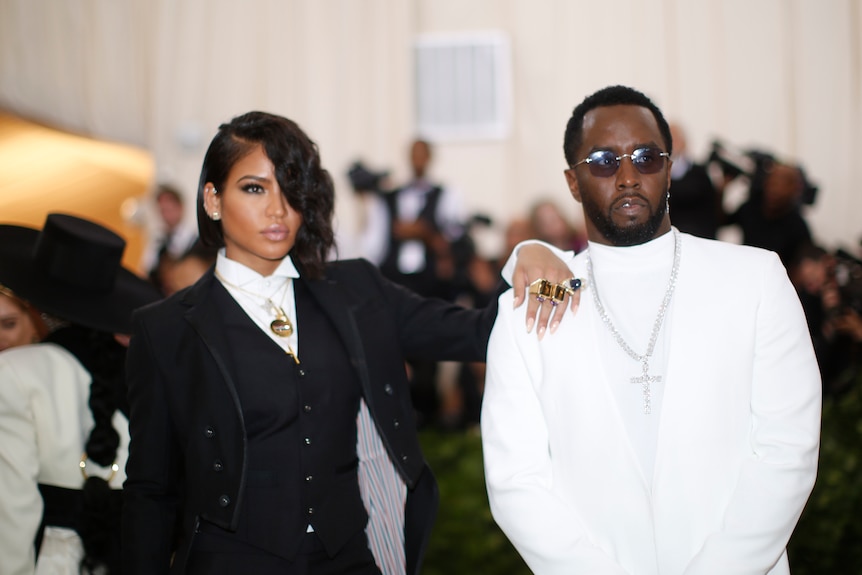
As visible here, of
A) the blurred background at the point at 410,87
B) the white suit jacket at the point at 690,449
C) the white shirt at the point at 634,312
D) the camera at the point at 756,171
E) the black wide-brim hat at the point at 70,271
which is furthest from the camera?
the blurred background at the point at 410,87

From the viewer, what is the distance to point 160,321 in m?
2.43

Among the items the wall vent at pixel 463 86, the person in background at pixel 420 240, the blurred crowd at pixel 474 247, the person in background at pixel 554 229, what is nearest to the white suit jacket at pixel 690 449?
the blurred crowd at pixel 474 247

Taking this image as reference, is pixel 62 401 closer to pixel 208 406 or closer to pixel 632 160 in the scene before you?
pixel 208 406

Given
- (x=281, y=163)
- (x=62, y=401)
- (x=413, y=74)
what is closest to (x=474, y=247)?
(x=413, y=74)

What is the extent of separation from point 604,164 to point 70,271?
183 cm

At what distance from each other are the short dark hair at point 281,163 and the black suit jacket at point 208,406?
0.60ft

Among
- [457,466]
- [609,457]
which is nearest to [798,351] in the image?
[609,457]

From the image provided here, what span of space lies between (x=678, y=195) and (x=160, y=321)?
13.5 ft

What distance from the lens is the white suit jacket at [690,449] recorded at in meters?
1.99

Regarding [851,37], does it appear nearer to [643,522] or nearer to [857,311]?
[857,311]

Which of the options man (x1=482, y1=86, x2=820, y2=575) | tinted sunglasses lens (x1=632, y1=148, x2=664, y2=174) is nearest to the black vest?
man (x1=482, y1=86, x2=820, y2=575)

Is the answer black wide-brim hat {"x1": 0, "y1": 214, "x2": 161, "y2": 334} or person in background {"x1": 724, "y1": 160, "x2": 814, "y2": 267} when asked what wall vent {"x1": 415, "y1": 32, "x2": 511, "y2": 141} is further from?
black wide-brim hat {"x1": 0, "y1": 214, "x2": 161, "y2": 334}

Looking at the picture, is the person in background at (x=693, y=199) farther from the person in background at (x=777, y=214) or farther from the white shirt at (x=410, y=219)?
the white shirt at (x=410, y=219)

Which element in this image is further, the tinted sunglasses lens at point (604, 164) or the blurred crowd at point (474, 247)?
the blurred crowd at point (474, 247)
